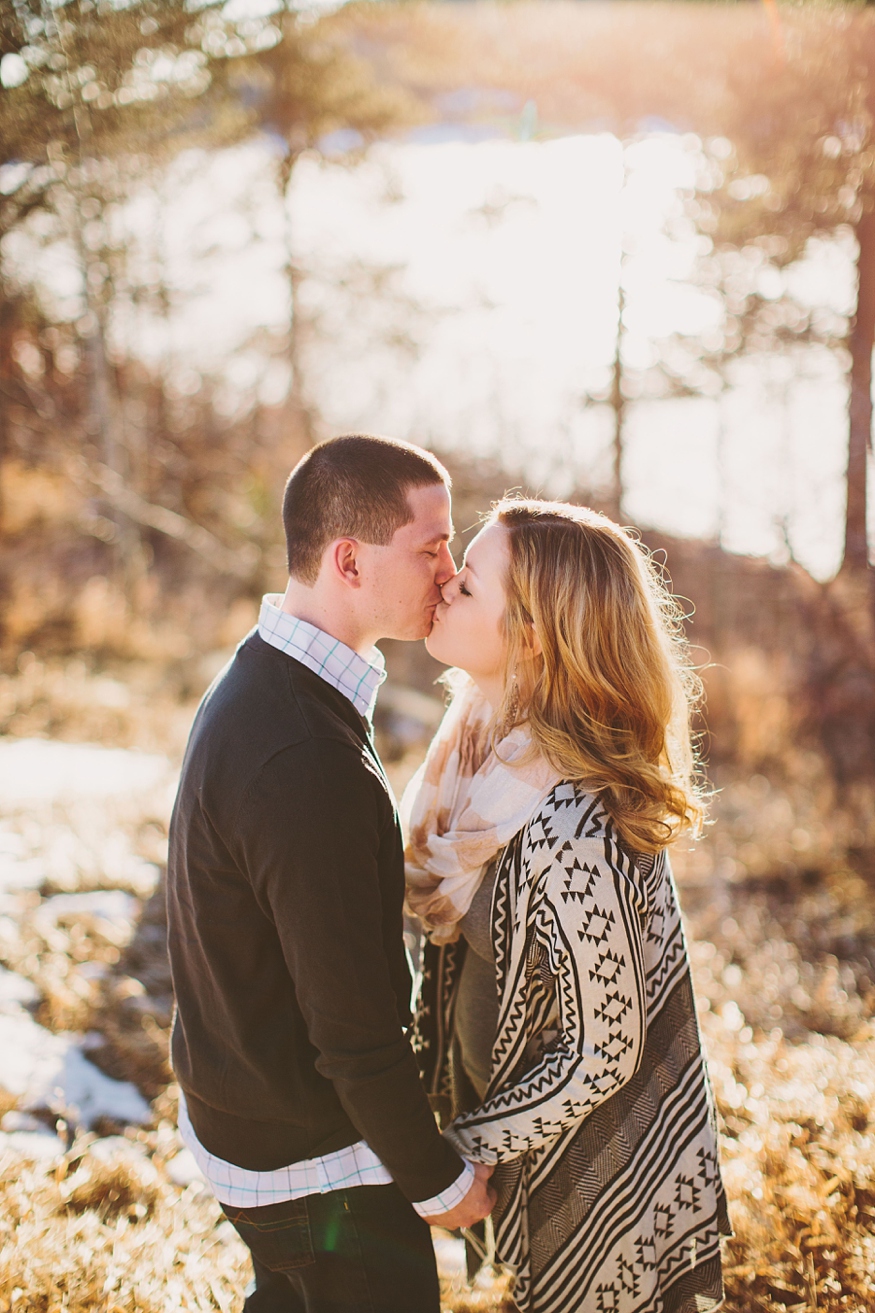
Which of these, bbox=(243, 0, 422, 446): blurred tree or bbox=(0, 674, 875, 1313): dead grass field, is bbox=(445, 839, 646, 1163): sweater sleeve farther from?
bbox=(243, 0, 422, 446): blurred tree

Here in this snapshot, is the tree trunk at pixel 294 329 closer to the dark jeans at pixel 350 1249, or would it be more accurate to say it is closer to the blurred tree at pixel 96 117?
the blurred tree at pixel 96 117

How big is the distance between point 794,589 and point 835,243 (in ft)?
11.0

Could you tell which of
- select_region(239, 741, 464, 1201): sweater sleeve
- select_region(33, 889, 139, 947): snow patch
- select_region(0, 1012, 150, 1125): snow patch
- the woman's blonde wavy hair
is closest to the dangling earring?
the woman's blonde wavy hair

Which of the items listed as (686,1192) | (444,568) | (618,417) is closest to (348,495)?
(444,568)

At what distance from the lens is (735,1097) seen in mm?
3191

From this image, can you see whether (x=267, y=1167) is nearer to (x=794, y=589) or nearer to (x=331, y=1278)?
(x=331, y=1278)

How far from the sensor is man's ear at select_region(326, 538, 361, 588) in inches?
74.4

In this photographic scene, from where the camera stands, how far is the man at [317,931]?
1.62 m

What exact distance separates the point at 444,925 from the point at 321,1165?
1.89 feet

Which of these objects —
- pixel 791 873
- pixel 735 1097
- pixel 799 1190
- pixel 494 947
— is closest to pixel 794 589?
pixel 791 873

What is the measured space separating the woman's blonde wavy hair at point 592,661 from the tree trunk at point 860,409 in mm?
7077

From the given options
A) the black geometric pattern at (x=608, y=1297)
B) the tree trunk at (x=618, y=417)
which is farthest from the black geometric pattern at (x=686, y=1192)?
the tree trunk at (x=618, y=417)

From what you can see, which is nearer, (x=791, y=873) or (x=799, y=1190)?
(x=799, y=1190)

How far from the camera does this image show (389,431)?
519 inches
